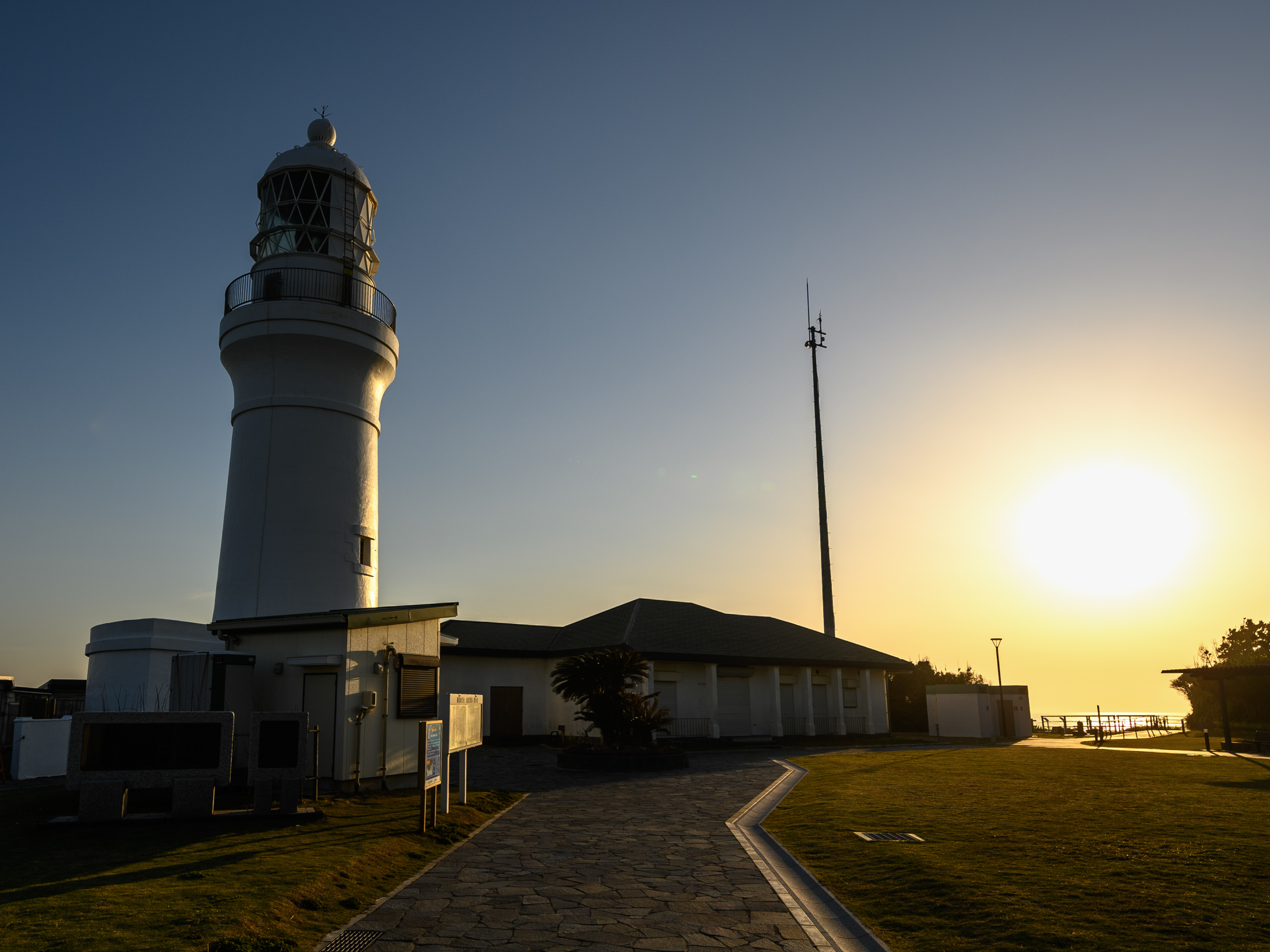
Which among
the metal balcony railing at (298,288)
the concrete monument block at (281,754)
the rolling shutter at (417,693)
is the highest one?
the metal balcony railing at (298,288)

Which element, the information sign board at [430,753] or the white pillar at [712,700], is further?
the white pillar at [712,700]

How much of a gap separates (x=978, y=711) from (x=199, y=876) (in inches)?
1333

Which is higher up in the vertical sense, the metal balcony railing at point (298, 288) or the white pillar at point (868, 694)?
the metal balcony railing at point (298, 288)

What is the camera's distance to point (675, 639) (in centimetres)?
3144

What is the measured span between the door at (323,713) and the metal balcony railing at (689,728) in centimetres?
1659

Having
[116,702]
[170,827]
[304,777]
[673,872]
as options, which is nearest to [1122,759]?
[673,872]

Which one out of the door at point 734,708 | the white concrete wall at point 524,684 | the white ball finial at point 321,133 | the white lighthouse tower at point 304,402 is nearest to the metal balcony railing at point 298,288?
the white lighthouse tower at point 304,402

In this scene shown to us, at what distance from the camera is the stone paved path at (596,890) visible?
21.7ft

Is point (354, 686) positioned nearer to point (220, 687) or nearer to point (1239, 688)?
point (220, 687)

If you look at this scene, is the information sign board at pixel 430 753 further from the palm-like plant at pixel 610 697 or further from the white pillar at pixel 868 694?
the white pillar at pixel 868 694

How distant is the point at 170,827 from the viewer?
A: 1091 cm

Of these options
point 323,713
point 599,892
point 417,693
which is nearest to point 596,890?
point 599,892

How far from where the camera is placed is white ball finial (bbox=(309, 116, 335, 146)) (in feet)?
75.8

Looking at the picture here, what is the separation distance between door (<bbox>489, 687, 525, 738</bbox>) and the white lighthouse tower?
11115mm
